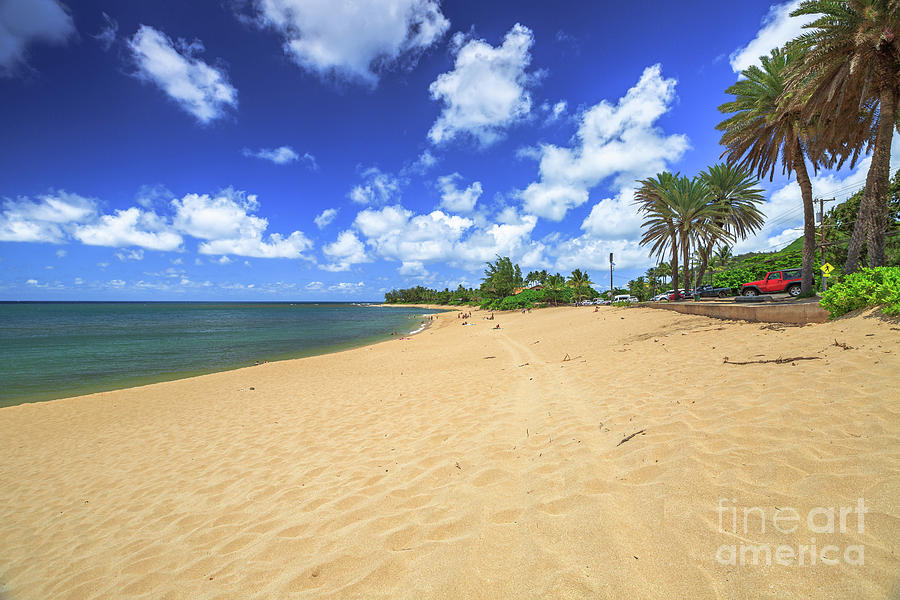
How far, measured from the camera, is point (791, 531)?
2.43 m

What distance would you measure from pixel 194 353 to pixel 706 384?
98.0ft

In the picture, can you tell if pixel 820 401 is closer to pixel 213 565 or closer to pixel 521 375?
pixel 521 375

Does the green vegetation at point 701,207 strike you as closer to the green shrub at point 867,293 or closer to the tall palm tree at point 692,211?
the tall palm tree at point 692,211

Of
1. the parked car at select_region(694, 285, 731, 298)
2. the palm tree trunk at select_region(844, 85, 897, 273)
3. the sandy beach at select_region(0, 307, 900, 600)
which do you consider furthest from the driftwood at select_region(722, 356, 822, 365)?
the parked car at select_region(694, 285, 731, 298)

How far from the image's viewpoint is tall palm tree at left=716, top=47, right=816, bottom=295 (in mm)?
16328

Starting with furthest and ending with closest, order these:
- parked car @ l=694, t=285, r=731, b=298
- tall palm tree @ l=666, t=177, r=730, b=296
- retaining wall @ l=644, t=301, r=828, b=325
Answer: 1. parked car @ l=694, t=285, r=731, b=298
2. tall palm tree @ l=666, t=177, r=730, b=296
3. retaining wall @ l=644, t=301, r=828, b=325

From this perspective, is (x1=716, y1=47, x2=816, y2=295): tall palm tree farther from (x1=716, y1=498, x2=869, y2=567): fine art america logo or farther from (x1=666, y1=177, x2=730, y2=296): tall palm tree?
(x1=716, y1=498, x2=869, y2=567): fine art america logo

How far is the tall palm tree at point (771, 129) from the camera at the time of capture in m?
16.3

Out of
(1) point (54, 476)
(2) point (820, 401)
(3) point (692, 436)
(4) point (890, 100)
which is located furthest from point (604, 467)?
(4) point (890, 100)

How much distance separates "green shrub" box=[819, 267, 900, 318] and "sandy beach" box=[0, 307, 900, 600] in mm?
659

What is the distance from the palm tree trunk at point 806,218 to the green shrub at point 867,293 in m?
10.4

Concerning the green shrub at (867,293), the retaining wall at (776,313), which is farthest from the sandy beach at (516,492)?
the retaining wall at (776,313)

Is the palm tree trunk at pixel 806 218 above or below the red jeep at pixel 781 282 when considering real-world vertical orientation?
above

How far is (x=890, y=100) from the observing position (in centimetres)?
1184
